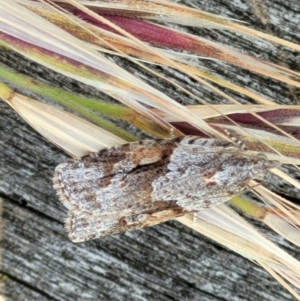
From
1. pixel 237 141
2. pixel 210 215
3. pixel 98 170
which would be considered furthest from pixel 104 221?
pixel 237 141

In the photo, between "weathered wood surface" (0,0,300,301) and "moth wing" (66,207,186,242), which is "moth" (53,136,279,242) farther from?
"weathered wood surface" (0,0,300,301)

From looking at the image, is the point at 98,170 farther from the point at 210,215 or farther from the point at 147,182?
the point at 210,215

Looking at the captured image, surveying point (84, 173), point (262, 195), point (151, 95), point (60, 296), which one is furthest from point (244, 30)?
point (60, 296)

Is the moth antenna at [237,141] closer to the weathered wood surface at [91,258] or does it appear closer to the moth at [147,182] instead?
the moth at [147,182]

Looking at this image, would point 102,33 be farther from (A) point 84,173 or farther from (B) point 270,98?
(B) point 270,98

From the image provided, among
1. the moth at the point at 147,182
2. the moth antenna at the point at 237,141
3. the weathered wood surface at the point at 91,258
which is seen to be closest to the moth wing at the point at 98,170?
the moth at the point at 147,182

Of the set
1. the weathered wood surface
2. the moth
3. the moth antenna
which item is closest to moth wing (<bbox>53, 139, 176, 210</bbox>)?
the moth
